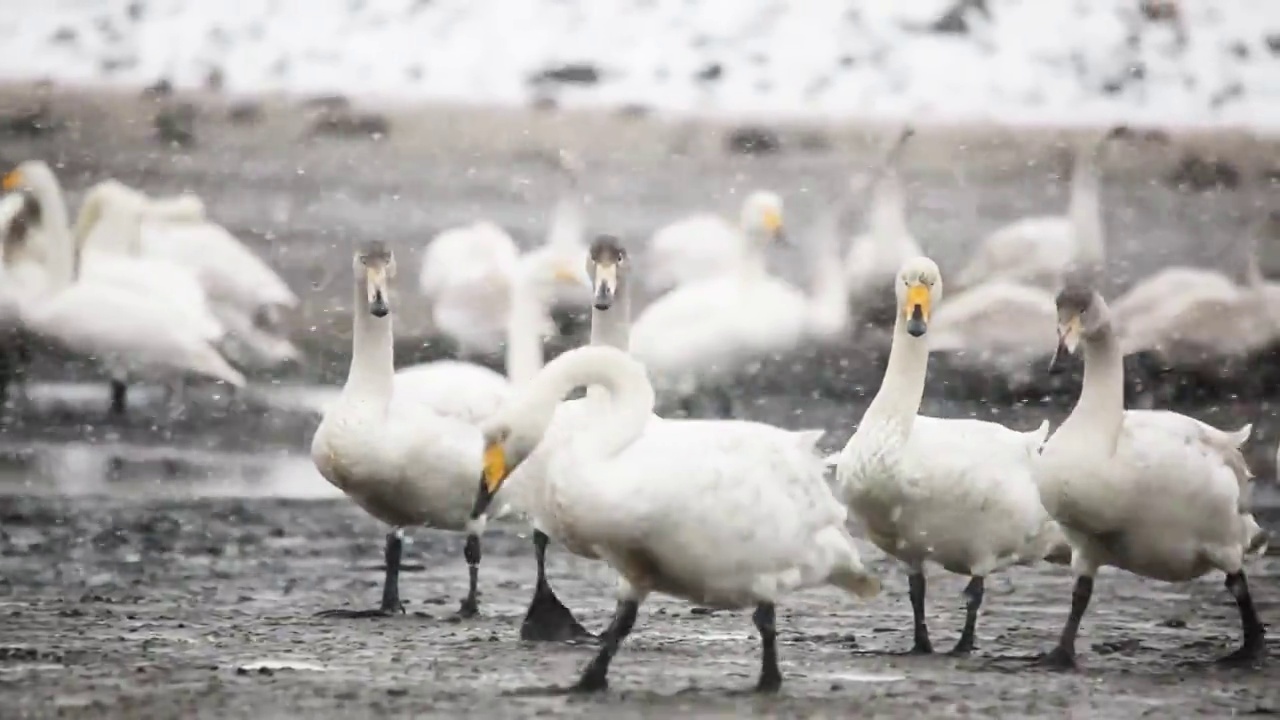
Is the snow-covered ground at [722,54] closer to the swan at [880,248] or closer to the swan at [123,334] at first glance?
the swan at [880,248]

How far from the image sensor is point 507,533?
429 inches

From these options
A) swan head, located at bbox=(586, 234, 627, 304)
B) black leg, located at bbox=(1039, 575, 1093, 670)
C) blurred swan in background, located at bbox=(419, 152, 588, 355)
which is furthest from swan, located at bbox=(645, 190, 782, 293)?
black leg, located at bbox=(1039, 575, 1093, 670)

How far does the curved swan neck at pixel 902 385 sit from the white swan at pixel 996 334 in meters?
5.99

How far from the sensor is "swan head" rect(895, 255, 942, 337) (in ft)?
24.9

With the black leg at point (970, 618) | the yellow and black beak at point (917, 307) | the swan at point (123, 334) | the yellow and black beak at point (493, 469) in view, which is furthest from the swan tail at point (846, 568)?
the swan at point (123, 334)

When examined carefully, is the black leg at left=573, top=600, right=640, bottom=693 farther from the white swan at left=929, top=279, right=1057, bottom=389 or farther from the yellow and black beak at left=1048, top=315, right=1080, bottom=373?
the white swan at left=929, top=279, right=1057, bottom=389

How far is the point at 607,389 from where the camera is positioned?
6.69m

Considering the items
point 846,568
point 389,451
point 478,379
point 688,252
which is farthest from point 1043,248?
point 846,568

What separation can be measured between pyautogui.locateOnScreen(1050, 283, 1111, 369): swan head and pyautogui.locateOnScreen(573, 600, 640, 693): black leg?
1545 mm

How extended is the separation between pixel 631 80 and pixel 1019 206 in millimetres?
2597

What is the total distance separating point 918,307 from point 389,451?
1910 mm

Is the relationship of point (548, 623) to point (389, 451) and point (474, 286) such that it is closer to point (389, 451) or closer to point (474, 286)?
point (389, 451)

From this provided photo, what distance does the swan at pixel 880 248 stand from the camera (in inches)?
559

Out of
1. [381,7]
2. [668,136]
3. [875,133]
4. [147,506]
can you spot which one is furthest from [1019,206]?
[147,506]
